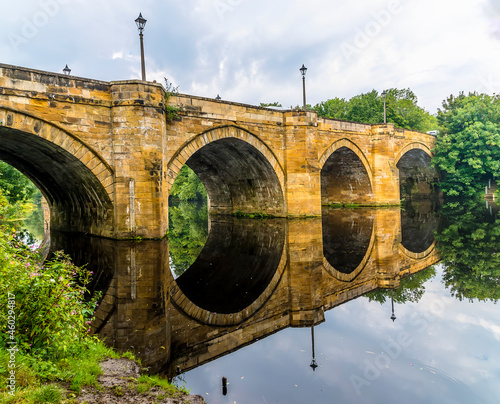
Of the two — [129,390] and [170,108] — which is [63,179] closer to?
[170,108]

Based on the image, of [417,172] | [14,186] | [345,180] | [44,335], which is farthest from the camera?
[417,172]

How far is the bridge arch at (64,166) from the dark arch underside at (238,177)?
6123 millimetres

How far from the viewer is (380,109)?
36.3m

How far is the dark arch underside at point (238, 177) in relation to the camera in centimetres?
1759

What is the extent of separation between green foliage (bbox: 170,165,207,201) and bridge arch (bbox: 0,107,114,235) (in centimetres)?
2918

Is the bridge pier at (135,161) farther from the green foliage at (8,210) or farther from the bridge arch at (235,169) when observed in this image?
the green foliage at (8,210)

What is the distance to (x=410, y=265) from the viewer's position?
9125 mm

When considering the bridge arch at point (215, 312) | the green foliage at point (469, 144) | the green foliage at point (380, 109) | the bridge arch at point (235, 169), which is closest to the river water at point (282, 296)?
the bridge arch at point (215, 312)

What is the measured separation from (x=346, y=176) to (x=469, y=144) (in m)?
11.6

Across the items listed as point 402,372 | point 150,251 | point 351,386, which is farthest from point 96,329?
point 150,251

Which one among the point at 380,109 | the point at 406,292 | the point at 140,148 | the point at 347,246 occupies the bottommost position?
the point at 406,292

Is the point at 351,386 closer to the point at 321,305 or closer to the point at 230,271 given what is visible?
the point at 321,305

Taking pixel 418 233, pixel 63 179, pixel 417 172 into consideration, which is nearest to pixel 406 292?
pixel 418 233

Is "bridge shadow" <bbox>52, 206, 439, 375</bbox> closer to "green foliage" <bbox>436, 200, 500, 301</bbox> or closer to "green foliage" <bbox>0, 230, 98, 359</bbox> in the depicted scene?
"green foliage" <bbox>436, 200, 500, 301</bbox>
